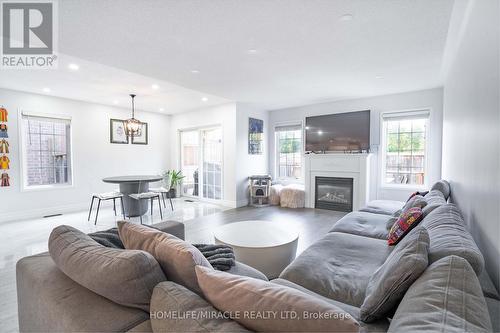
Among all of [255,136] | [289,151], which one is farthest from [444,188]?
[255,136]

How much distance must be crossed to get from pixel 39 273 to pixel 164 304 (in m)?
0.80

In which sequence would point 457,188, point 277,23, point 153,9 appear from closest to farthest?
point 153,9 → point 277,23 → point 457,188

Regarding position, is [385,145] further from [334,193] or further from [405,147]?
[334,193]

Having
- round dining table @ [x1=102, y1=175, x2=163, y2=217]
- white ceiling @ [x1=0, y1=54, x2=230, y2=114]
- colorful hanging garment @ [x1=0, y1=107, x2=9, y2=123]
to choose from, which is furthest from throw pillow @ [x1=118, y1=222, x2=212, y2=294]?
colorful hanging garment @ [x1=0, y1=107, x2=9, y2=123]

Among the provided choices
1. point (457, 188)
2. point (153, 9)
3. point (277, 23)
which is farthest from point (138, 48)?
point (457, 188)

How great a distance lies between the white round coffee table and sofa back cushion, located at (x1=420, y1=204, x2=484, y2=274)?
1.15 m

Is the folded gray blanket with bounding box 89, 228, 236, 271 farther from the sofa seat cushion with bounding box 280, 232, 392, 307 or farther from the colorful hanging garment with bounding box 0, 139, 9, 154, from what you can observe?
the colorful hanging garment with bounding box 0, 139, 9, 154

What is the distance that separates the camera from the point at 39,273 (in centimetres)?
119

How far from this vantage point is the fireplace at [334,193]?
529 cm

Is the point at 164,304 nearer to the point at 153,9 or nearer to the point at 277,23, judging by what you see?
the point at 153,9

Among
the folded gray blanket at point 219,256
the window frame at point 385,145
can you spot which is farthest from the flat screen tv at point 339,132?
the folded gray blanket at point 219,256

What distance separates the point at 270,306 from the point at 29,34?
3.46 m

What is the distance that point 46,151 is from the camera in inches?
207

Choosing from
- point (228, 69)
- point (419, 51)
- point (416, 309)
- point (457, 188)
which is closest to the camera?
point (416, 309)
